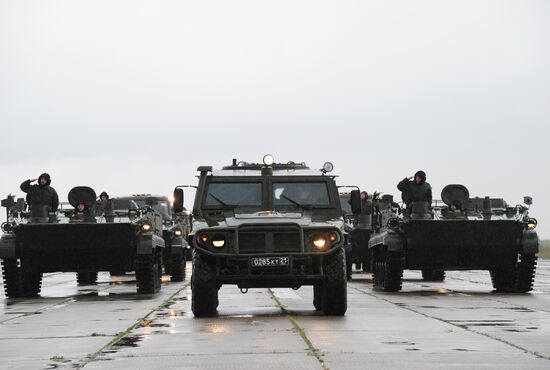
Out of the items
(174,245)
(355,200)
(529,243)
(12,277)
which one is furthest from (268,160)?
(174,245)

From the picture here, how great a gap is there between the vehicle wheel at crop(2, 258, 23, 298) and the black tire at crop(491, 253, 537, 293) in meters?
9.37

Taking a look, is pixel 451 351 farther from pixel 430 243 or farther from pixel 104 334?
pixel 430 243

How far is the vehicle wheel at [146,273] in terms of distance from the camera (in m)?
24.4

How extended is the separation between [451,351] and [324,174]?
7.35 metres

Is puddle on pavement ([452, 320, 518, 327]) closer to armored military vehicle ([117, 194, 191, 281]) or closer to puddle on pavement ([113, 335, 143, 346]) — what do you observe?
puddle on pavement ([113, 335, 143, 346])

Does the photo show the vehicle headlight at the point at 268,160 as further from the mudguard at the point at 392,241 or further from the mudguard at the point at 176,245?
the mudguard at the point at 176,245

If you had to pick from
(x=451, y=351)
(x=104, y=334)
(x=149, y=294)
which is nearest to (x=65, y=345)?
(x=104, y=334)

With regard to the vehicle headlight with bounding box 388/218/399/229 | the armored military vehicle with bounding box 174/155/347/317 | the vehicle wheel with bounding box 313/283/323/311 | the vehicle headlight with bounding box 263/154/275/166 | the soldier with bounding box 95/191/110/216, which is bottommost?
the vehicle wheel with bounding box 313/283/323/311

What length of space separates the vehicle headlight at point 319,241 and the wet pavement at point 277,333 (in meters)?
0.95

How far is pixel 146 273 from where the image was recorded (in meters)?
24.6

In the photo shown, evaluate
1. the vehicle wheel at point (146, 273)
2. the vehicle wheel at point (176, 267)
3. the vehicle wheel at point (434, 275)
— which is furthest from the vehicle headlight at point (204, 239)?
the vehicle wheel at point (434, 275)

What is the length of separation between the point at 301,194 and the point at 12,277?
26.3 feet

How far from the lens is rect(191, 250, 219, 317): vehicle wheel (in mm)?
17281

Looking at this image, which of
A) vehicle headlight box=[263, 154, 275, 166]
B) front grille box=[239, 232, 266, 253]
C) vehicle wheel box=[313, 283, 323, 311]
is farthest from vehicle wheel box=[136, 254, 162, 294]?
front grille box=[239, 232, 266, 253]
